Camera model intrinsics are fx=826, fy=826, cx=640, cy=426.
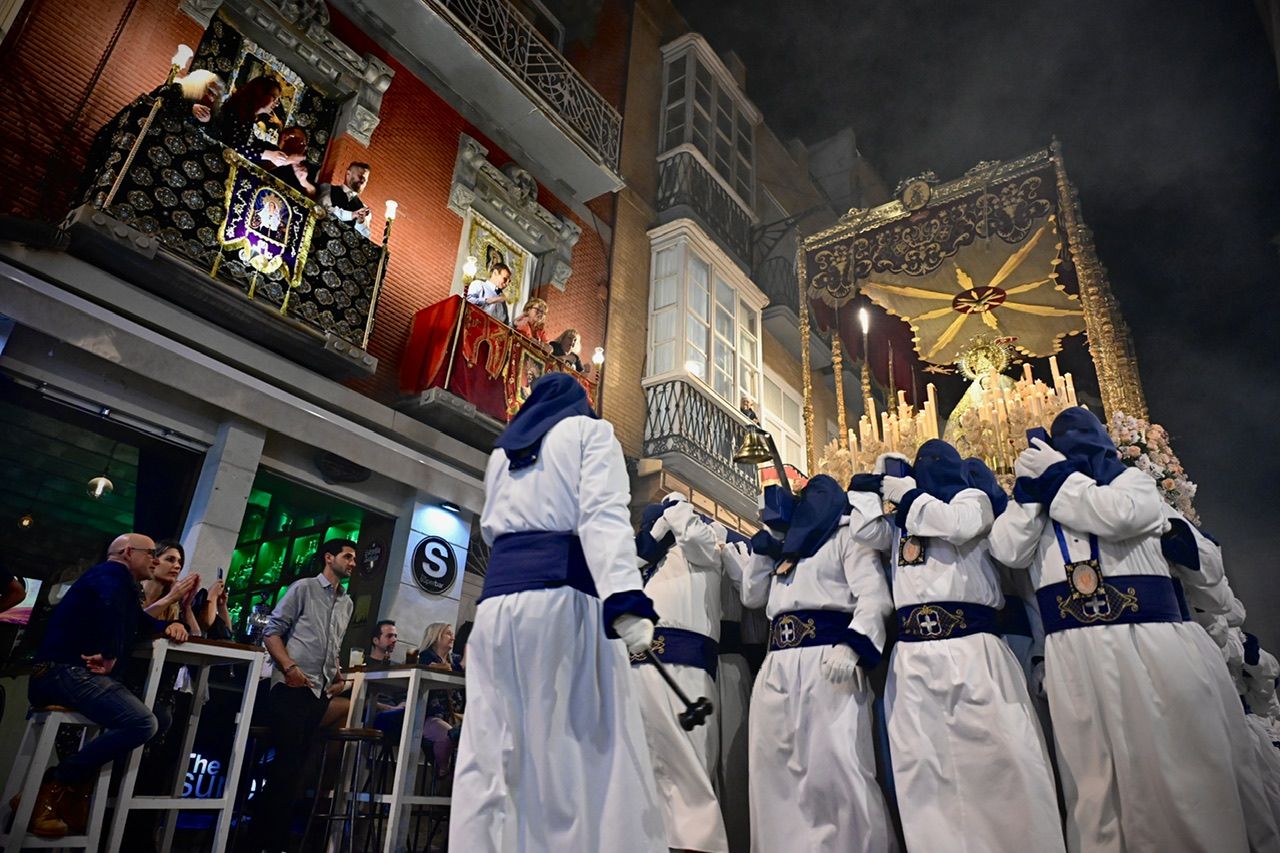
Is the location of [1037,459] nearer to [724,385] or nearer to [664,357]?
[664,357]

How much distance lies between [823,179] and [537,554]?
17.3 meters

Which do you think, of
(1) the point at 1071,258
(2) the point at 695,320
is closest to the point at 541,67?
(2) the point at 695,320

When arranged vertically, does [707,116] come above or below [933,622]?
above

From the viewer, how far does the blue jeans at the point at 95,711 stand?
3971 millimetres

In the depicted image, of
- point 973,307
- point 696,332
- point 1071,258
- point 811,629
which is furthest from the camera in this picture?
point 696,332

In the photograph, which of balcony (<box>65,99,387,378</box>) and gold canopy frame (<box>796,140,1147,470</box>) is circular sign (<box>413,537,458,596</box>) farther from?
gold canopy frame (<box>796,140,1147,470</box>)

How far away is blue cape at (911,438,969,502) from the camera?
13.7 ft

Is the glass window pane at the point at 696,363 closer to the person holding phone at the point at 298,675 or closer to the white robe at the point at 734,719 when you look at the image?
the person holding phone at the point at 298,675

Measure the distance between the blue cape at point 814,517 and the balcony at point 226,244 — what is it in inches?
189

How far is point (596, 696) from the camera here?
8.70 feet

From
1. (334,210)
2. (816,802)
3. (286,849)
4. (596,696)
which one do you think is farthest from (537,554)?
(334,210)

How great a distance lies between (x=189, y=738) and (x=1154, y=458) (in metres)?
7.13

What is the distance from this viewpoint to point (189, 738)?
14.9 ft

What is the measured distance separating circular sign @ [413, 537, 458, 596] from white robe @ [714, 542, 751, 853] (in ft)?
13.5
